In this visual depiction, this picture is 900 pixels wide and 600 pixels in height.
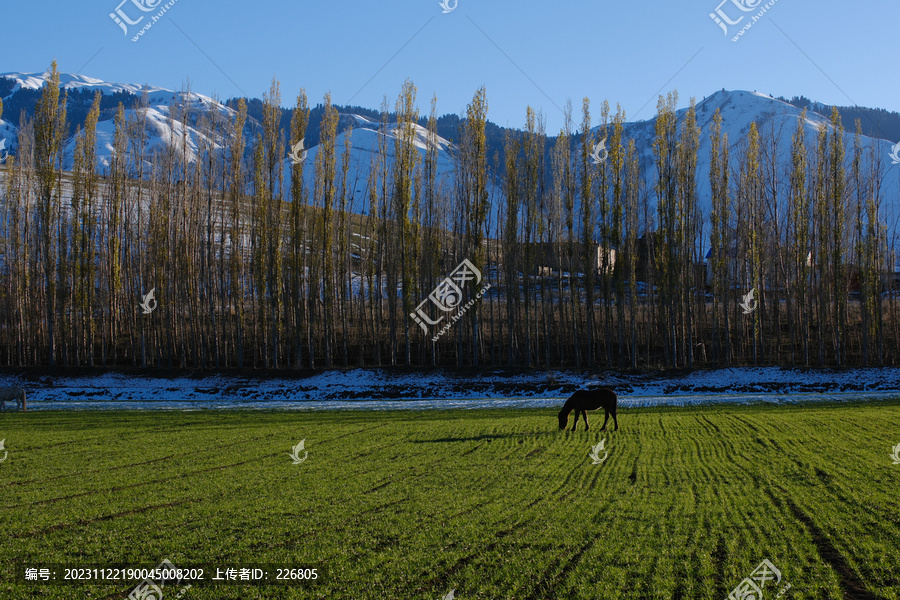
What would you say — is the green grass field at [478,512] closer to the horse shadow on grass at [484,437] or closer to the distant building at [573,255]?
the horse shadow on grass at [484,437]

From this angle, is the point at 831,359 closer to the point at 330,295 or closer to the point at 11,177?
the point at 330,295

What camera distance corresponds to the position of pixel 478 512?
743 cm

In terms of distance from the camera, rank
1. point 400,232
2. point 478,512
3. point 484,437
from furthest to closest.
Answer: point 400,232 < point 484,437 < point 478,512

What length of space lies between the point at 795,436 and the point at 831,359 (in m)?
30.8

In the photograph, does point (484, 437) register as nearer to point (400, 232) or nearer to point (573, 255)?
point (400, 232)

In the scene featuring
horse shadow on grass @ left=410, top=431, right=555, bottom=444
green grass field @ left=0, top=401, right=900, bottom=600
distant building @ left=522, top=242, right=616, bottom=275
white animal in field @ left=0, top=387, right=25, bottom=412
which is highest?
distant building @ left=522, top=242, right=616, bottom=275

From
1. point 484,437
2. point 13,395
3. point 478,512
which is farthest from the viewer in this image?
point 13,395

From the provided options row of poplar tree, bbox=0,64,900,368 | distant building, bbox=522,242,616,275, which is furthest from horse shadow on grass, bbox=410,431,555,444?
distant building, bbox=522,242,616,275

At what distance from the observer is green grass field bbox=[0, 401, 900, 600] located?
211 inches

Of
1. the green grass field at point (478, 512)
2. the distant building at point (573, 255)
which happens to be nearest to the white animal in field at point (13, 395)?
the green grass field at point (478, 512)

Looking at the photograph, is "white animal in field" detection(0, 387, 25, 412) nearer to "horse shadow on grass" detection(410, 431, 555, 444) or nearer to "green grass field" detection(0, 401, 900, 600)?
"green grass field" detection(0, 401, 900, 600)

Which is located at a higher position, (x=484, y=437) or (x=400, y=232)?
(x=400, y=232)

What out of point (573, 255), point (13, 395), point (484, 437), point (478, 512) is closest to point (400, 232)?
point (573, 255)

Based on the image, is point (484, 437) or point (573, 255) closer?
point (484, 437)
